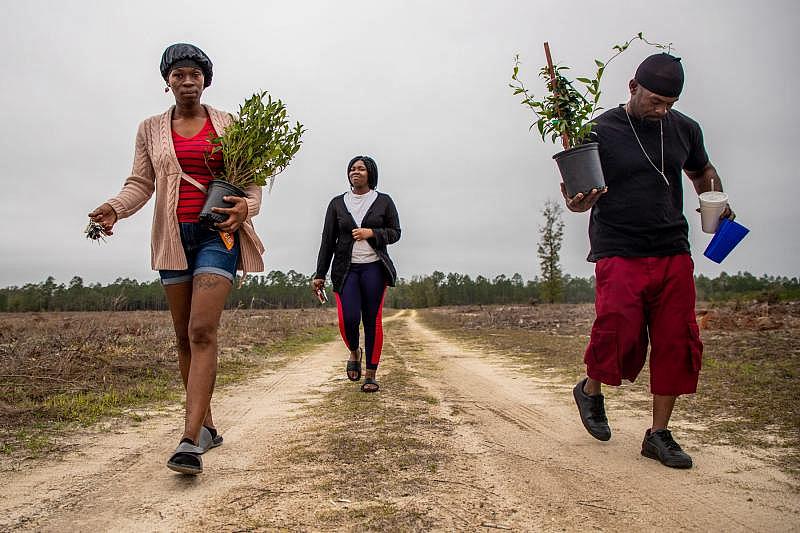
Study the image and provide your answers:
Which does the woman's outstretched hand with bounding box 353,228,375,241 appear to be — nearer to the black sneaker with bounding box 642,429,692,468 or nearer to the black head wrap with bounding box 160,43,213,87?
the black head wrap with bounding box 160,43,213,87

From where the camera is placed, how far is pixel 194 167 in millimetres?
3213

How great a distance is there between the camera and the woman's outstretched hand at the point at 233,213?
3.01 meters

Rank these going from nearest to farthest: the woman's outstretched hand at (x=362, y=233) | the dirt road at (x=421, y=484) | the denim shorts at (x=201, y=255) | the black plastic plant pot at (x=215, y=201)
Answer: the dirt road at (x=421, y=484) < the black plastic plant pot at (x=215, y=201) < the denim shorts at (x=201, y=255) < the woman's outstretched hand at (x=362, y=233)

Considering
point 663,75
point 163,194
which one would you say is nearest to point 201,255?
point 163,194

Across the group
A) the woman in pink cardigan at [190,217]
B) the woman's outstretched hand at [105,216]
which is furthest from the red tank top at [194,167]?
the woman's outstretched hand at [105,216]

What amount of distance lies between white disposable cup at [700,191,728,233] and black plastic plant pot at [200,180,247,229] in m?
2.96

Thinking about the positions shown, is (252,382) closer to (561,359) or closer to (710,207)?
(561,359)

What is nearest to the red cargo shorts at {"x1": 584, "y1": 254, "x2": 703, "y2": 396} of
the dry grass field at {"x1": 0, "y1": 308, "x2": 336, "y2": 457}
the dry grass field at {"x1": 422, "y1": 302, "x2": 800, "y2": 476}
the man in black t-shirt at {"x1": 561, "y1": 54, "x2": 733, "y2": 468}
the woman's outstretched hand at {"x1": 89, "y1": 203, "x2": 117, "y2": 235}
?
the man in black t-shirt at {"x1": 561, "y1": 54, "x2": 733, "y2": 468}

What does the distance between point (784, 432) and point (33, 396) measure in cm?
613

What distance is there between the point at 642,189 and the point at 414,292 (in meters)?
113

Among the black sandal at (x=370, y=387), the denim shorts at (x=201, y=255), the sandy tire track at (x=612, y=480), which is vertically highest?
the denim shorts at (x=201, y=255)

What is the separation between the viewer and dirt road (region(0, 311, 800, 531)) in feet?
6.96

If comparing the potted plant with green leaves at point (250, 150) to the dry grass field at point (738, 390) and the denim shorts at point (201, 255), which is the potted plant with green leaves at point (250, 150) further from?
the dry grass field at point (738, 390)

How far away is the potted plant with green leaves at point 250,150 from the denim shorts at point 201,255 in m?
0.17
